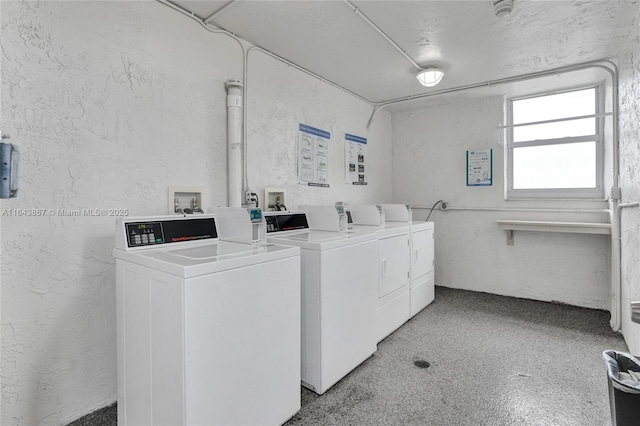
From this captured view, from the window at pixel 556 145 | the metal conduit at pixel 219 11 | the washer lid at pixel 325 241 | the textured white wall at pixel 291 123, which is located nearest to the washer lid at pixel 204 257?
the washer lid at pixel 325 241

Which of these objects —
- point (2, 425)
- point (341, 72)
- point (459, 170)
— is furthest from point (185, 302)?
point (459, 170)

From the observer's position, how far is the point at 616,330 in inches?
104

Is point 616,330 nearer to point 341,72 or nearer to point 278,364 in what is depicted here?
point 278,364

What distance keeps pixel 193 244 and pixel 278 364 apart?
0.77 metres

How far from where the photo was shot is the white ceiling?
197 centimetres

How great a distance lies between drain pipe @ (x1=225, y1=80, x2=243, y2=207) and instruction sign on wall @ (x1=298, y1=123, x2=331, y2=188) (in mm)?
750

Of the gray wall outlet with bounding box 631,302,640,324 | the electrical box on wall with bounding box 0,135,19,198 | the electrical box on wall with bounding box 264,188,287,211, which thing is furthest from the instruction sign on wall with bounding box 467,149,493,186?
the electrical box on wall with bounding box 0,135,19,198

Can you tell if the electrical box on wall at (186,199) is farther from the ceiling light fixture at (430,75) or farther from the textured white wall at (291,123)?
the ceiling light fixture at (430,75)

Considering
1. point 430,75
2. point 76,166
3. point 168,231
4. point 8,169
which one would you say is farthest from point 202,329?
point 430,75

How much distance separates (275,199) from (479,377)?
6.22 feet

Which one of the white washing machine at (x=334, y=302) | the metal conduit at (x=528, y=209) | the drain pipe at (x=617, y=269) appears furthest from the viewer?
the metal conduit at (x=528, y=209)

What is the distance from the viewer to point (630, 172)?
221cm

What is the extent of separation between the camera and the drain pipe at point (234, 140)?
7.24 feet

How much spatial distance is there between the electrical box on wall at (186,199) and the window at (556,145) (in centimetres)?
336
